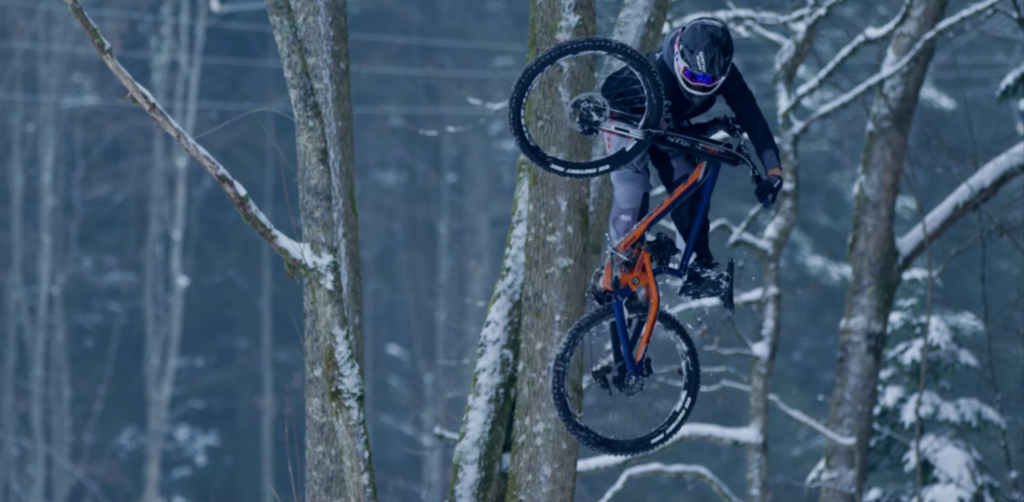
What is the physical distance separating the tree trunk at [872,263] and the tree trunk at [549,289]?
17.6ft

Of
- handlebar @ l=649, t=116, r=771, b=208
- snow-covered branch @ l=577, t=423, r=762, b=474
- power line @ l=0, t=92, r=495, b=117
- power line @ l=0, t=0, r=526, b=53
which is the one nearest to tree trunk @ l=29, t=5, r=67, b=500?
power line @ l=0, t=92, r=495, b=117

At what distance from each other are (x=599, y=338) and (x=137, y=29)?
68.2 feet

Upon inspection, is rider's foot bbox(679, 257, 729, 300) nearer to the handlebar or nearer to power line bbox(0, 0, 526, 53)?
the handlebar

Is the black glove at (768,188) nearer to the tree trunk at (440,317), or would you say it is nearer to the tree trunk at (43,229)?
the tree trunk at (440,317)

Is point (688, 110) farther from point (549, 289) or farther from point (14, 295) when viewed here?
point (14, 295)

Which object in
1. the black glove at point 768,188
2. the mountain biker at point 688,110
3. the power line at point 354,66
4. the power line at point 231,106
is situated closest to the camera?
the mountain biker at point 688,110

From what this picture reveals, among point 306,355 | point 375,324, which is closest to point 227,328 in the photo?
point 375,324

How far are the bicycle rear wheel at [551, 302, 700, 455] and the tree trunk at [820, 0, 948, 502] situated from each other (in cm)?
479

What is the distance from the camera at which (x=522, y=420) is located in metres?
5.84

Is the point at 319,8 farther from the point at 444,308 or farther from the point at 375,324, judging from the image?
the point at 375,324

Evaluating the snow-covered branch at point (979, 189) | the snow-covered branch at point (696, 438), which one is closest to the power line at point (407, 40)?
the snow-covered branch at point (979, 189)

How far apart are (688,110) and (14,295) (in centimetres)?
1966

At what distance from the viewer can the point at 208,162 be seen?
516 cm

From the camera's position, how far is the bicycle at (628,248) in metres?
4.92
